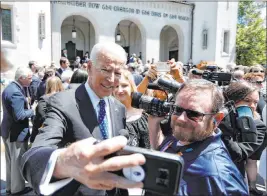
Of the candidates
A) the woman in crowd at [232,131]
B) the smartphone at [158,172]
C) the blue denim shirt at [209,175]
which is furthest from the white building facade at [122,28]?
the smartphone at [158,172]

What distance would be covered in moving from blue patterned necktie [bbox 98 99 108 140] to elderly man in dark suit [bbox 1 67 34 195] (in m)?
2.21

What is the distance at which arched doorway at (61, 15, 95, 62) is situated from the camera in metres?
19.5

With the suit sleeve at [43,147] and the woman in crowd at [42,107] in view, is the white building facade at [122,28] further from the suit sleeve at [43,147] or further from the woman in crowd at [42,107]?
the suit sleeve at [43,147]

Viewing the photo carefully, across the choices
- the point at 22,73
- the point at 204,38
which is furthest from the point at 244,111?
the point at 204,38

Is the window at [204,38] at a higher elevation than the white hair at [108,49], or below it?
higher

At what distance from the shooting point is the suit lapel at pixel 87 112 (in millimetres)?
1653

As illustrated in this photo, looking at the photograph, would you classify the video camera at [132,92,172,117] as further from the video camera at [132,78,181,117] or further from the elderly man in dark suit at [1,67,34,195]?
the elderly man in dark suit at [1,67,34,195]

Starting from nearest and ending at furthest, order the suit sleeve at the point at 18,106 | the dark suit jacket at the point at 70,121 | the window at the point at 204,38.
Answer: the dark suit jacket at the point at 70,121, the suit sleeve at the point at 18,106, the window at the point at 204,38

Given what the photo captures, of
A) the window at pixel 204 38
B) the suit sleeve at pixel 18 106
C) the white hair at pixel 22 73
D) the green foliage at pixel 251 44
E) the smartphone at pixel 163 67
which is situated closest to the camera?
the smartphone at pixel 163 67

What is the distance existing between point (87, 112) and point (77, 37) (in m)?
19.2

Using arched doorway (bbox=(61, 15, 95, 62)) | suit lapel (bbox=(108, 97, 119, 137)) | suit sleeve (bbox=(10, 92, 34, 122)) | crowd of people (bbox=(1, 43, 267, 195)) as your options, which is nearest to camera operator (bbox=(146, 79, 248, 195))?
crowd of people (bbox=(1, 43, 267, 195))

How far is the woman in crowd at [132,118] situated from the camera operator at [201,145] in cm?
83

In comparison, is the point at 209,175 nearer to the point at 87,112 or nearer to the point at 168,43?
the point at 87,112

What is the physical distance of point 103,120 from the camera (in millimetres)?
1800
